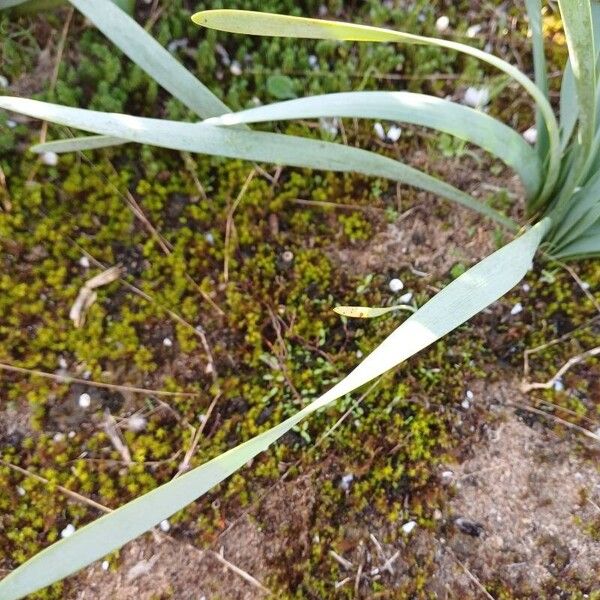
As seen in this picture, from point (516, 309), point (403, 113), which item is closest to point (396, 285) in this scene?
point (516, 309)

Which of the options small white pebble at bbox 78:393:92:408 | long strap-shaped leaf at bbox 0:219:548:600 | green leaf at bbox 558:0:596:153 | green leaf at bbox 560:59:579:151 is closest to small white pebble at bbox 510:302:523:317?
green leaf at bbox 560:59:579:151

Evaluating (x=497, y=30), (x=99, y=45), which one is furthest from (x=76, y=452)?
(x=497, y=30)

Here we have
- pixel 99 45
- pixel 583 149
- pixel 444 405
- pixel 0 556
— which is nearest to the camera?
pixel 583 149

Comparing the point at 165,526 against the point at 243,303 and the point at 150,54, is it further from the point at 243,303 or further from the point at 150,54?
the point at 150,54

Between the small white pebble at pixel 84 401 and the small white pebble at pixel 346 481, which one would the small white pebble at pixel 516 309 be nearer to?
the small white pebble at pixel 346 481

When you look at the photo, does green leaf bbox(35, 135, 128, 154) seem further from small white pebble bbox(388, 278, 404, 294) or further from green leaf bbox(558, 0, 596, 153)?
green leaf bbox(558, 0, 596, 153)

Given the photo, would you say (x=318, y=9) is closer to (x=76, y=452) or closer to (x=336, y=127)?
(x=336, y=127)

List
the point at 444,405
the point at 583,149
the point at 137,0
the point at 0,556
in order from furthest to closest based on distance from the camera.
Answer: the point at 137,0
the point at 444,405
the point at 0,556
the point at 583,149
